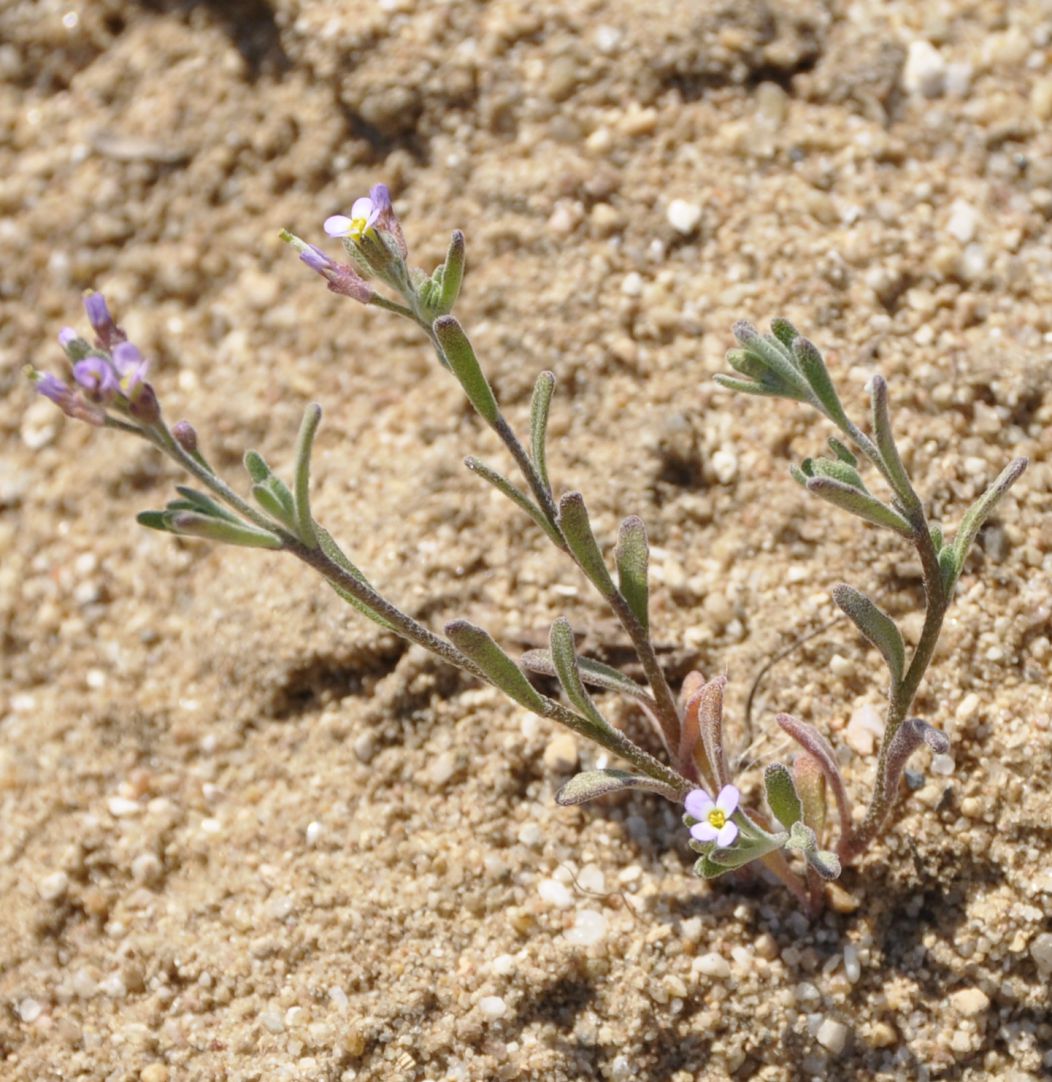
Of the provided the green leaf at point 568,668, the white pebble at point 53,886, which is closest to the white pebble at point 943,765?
the green leaf at point 568,668

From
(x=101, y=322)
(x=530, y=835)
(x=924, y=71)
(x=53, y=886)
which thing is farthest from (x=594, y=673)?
(x=924, y=71)

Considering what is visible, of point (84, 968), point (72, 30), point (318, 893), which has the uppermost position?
point (72, 30)

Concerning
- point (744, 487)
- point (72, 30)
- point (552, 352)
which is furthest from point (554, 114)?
point (72, 30)

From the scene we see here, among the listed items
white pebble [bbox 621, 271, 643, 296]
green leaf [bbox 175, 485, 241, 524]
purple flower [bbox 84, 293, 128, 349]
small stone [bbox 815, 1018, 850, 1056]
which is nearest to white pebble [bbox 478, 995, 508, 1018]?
small stone [bbox 815, 1018, 850, 1056]

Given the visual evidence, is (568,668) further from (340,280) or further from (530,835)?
(340,280)

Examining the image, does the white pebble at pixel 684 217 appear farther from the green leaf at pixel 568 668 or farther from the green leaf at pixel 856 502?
the green leaf at pixel 568 668

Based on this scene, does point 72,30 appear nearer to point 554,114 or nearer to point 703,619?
point 554,114

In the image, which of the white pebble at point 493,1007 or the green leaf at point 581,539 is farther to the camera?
the white pebble at point 493,1007
